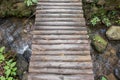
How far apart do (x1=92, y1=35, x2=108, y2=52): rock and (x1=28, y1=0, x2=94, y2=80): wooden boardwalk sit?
4.73ft

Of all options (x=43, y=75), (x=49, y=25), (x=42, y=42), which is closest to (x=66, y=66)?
(x=43, y=75)

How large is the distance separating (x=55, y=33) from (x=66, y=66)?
1424 millimetres

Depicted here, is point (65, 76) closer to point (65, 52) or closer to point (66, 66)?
point (66, 66)

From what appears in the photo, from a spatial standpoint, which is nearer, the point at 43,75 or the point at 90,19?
the point at 43,75

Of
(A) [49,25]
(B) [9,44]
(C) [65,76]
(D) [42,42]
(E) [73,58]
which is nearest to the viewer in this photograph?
(C) [65,76]

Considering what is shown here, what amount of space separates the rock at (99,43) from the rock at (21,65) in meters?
2.84

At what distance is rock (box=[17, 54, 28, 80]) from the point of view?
849 centimetres

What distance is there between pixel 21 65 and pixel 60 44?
241 centimetres

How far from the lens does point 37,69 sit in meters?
6.30

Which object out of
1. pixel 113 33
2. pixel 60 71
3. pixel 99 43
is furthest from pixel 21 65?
pixel 113 33

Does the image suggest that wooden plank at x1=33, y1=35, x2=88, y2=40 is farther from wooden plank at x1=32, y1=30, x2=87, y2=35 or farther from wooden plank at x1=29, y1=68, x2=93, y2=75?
wooden plank at x1=29, y1=68, x2=93, y2=75

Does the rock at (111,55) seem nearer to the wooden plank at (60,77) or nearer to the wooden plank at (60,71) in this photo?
the wooden plank at (60,71)

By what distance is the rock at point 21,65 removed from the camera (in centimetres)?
849

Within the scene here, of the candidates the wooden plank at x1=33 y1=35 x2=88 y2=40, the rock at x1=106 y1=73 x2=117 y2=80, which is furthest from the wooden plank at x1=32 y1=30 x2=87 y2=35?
the rock at x1=106 y1=73 x2=117 y2=80
